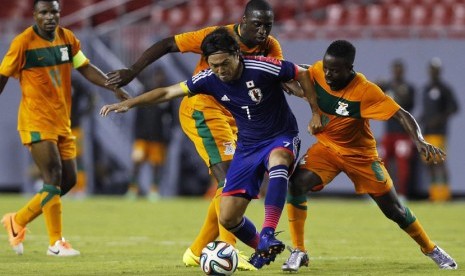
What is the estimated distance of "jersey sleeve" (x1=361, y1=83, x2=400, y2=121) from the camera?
30.5 feet

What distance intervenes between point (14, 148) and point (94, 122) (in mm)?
1655

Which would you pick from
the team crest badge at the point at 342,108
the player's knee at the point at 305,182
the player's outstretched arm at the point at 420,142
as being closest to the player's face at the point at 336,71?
the team crest badge at the point at 342,108

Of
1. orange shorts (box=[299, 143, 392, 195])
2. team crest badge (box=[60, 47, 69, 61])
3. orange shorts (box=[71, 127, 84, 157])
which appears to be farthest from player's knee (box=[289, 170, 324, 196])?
orange shorts (box=[71, 127, 84, 157])

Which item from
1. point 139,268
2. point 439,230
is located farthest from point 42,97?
point 439,230

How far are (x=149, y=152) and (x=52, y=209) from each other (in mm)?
10106

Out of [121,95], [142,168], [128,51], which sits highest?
[121,95]

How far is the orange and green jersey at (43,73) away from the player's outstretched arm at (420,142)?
3746 millimetres

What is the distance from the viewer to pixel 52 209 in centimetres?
1122

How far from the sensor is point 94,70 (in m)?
11.5

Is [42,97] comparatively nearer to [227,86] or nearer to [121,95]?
[121,95]

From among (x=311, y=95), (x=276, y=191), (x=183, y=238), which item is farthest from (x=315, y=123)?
(x=183, y=238)

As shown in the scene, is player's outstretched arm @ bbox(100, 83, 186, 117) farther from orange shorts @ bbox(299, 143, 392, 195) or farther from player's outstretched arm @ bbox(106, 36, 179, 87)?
orange shorts @ bbox(299, 143, 392, 195)

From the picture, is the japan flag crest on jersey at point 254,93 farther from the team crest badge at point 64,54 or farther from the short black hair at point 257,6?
the team crest badge at point 64,54

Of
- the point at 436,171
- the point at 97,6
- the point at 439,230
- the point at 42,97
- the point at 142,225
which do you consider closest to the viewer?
the point at 42,97
